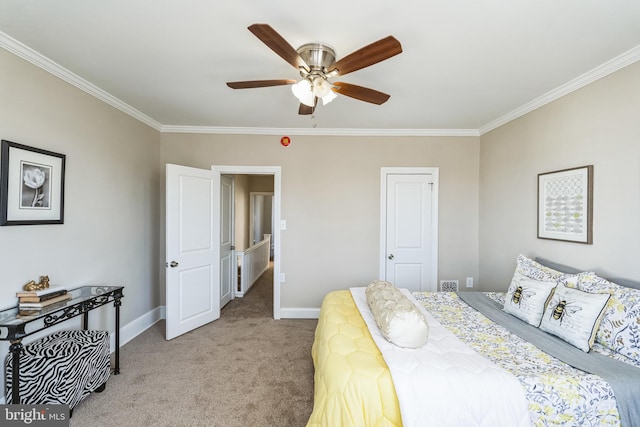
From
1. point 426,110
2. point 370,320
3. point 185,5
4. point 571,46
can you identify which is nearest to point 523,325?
point 370,320

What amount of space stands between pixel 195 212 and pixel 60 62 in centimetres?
175

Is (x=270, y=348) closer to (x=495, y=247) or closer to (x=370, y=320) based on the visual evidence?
(x=370, y=320)

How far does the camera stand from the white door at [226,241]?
4.08 meters

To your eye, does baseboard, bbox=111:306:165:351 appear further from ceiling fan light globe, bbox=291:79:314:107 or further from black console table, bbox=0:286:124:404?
ceiling fan light globe, bbox=291:79:314:107

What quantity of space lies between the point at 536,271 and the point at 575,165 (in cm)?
95

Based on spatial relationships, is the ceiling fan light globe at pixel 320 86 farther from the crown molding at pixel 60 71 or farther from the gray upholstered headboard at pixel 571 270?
the gray upholstered headboard at pixel 571 270

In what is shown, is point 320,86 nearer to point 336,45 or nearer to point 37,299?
point 336,45

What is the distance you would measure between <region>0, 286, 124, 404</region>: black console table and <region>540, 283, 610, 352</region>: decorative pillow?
3229 mm

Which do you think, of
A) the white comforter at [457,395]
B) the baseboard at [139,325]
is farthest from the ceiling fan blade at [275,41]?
the baseboard at [139,325]

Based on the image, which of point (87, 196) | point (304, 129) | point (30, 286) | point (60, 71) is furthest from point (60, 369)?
point (304, 129)

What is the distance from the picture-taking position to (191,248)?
10.9 ft

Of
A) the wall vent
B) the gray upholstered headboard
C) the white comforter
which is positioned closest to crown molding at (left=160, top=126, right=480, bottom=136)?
the gray upholstered headboard

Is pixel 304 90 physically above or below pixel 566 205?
above

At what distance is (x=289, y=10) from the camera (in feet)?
5.08
